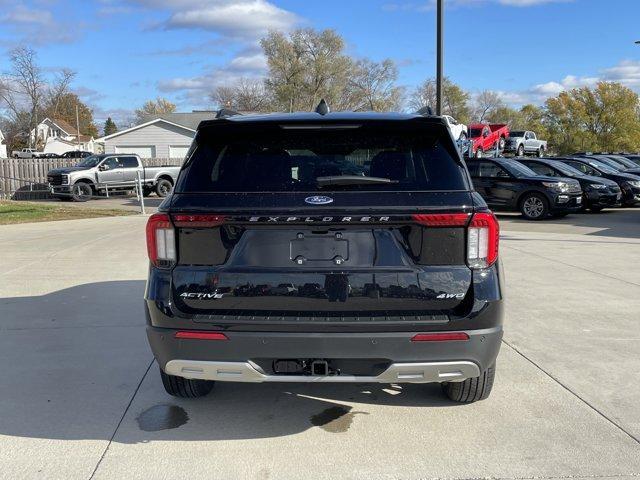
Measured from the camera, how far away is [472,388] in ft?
13.2

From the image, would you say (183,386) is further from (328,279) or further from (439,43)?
(439,43)

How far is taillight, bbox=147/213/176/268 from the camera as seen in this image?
11.0 feet

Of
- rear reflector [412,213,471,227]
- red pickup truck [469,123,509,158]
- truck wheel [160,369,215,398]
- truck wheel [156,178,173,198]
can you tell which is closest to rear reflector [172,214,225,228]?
rear reflector [412,213,471,227]

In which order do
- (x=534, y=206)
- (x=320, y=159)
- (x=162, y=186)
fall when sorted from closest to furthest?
1. (x=320, y=159)
2. (x=534, y=206)
3. (x=162, y=186)

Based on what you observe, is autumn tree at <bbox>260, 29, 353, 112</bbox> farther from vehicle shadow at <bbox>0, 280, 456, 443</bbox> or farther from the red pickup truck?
vehicle shadow at <bbox>0, 280, 456, 443</bbox>

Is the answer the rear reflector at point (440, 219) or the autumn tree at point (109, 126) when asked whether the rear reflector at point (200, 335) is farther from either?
the autumn tree at point (109, 126)

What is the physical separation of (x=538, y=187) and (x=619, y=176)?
18.3ft

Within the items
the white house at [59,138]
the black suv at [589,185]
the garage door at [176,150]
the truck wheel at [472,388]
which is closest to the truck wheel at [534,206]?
the black suv at [589,185]

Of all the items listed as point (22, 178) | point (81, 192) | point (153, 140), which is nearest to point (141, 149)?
point (153, 140)

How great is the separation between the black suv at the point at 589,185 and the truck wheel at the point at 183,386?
16155mm


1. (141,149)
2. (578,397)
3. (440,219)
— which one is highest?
(141,149)

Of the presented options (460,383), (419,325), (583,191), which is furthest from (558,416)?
(583,191)

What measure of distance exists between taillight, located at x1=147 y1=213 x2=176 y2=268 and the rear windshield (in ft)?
0.71

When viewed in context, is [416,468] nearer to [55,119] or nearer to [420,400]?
[420,400]
